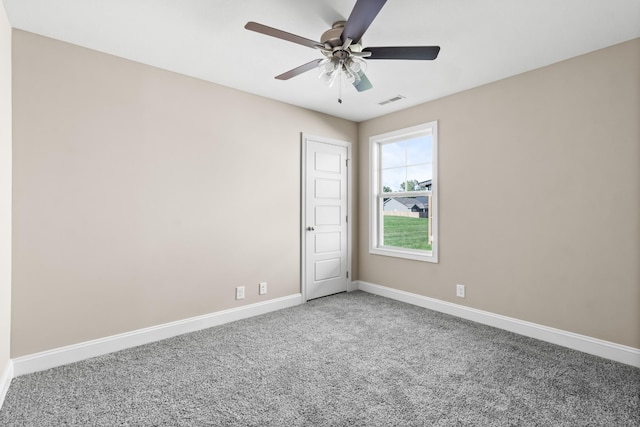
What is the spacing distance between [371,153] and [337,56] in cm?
248

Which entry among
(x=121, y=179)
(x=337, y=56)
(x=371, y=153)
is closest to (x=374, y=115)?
(x=371, y=153)

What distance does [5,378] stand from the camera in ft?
6.97

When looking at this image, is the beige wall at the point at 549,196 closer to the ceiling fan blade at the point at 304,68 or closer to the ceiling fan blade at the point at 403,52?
the ceiling fan blade at the point at 403,52

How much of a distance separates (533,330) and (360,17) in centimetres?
305

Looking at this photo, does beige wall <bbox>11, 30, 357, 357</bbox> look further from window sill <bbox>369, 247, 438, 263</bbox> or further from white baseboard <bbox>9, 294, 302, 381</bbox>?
window sill <bbox>369, 247, 438, 263</bbox>

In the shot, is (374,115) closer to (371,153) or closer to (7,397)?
(371,153)

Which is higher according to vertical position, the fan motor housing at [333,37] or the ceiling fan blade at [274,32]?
the fan motor housing at [333,37]

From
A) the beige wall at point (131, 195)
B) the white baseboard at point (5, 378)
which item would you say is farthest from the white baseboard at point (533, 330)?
the white baseboard at point (5, 378)

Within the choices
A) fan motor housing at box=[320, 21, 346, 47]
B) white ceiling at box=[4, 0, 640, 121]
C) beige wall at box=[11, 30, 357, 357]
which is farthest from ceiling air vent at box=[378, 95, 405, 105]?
fan motor housing at box=[320, 21, 346, 47]

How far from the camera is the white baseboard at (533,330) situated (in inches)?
99.2

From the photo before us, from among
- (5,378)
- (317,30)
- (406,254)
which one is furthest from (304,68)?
(5,378)

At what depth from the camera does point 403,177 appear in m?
4.29

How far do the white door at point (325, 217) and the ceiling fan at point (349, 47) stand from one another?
188 cm

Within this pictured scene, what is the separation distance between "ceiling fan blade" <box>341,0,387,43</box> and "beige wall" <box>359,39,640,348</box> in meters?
A: 2.03
